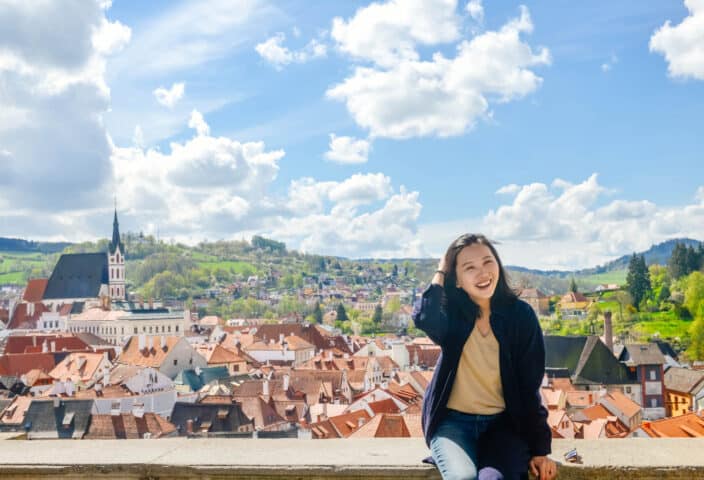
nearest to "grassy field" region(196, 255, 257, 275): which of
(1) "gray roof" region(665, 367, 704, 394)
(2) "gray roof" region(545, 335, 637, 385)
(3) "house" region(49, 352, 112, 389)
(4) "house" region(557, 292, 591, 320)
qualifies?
(4) "house" region(557, 292, 591, 320)

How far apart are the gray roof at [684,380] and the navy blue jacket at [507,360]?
32.3m

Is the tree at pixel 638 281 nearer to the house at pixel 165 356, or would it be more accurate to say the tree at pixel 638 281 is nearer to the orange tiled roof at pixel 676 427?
the house at pixel 165 356

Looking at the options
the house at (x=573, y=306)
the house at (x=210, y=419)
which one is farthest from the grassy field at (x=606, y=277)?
the house at (x=210, y=419)

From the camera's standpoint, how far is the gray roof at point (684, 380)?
32.2 meters

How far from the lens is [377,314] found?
8500 cm

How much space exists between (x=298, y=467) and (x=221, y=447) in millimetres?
378

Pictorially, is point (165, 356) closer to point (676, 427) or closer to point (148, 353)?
point (148, 353)

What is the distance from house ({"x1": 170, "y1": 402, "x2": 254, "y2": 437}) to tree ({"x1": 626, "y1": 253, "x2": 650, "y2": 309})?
163 ft

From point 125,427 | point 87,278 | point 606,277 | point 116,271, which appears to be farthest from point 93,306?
point 606,277

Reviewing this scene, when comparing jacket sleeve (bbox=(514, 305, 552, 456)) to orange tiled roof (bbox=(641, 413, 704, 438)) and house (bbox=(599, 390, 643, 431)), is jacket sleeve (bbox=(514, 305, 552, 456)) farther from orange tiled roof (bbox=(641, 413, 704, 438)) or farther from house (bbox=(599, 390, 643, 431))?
house (bbox=(599, 390, 643, 431))

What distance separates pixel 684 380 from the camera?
112 feet

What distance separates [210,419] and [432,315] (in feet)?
70.7

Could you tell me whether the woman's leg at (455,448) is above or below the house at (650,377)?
above

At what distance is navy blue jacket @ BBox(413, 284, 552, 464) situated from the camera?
2230mm
